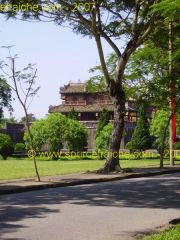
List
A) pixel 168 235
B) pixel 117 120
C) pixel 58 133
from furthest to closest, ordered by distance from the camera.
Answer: pixel 58 133, pixel 117 120, pixel 168 235

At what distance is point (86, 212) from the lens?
1005 cm

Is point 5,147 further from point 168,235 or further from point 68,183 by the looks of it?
point 168,235

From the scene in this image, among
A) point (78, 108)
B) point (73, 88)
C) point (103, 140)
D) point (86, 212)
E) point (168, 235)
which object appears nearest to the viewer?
point (168, 235)

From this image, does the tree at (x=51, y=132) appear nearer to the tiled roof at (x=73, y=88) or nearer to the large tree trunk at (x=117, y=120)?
the large tree trunk at (x=117, y=120)

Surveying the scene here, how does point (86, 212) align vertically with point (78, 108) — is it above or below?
below

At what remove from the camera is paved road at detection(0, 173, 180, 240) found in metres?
7.91

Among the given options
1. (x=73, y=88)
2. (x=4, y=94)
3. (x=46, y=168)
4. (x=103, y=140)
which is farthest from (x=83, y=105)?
(x=4, y=94)

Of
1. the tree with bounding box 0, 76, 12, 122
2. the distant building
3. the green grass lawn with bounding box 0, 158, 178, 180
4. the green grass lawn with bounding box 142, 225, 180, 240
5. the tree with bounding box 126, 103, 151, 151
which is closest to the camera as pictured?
the green grass lawn with bounding box 142, 225, 180, 240

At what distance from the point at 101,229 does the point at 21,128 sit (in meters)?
53.9

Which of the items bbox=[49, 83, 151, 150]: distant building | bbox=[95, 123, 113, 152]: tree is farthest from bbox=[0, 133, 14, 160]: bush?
bbox=[49, 83, 151, 150]: distant building

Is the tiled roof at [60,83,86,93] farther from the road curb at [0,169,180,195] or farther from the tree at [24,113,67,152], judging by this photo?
the road curb at [0,169,180,195]

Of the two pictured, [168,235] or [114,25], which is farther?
[114,25]

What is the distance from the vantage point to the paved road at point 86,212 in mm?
7906

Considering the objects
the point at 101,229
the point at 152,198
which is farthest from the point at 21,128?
the point at 101,229
